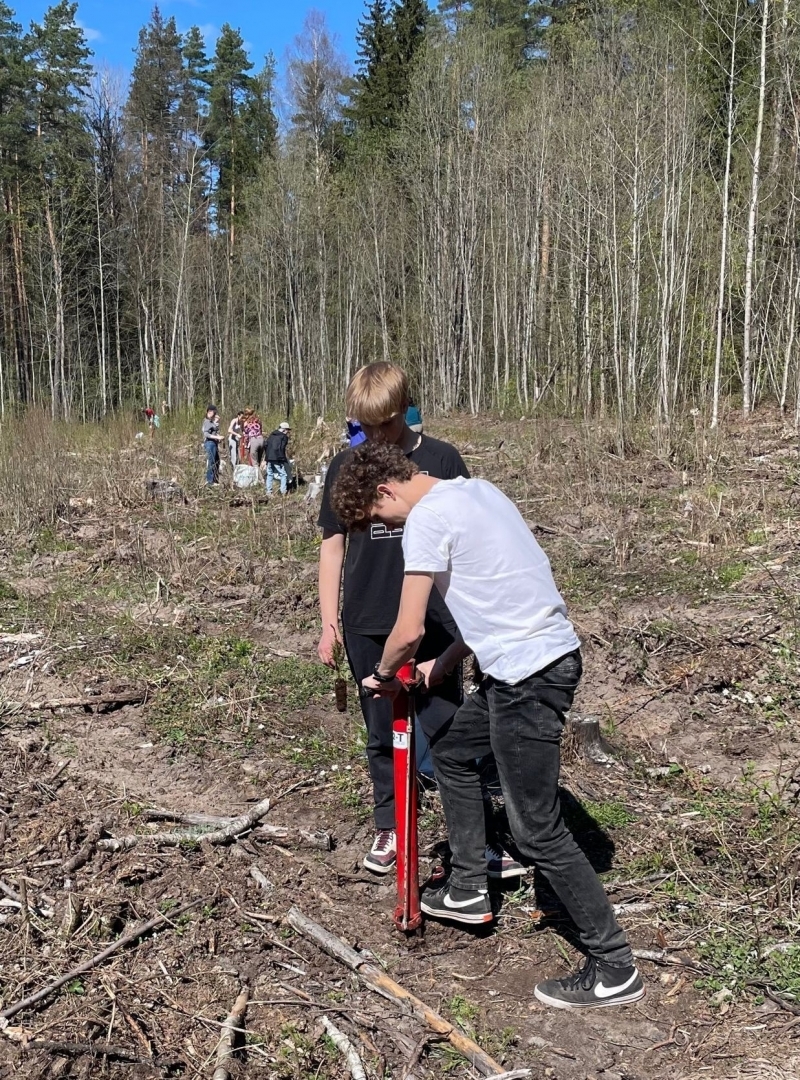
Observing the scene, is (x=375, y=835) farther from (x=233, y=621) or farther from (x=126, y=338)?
(x=126, y=338)

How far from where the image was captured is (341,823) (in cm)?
398

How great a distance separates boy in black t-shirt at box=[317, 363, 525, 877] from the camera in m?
3.07

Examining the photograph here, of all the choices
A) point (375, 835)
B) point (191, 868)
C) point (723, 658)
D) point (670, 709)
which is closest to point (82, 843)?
point (191, 868)

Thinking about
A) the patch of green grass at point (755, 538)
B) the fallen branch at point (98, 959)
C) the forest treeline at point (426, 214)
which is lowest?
the fallen branch at point (98, 959)

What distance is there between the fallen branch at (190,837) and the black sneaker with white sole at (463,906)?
3.48ft

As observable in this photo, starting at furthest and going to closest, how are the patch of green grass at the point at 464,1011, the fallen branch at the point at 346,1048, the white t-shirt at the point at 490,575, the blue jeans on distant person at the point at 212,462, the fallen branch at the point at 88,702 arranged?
the blue jeans on distant person at the point at 212,462, the fallen branch at the point at 88,702, the patch of green grass at the point at 464,1011, the white t-shirt at the point at 490,575, the fallen branch at the point at 346,1048

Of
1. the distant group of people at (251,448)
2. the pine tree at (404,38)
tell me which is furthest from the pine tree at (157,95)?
the distant group of people at (251,448)

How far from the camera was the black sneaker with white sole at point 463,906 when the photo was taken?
119 inches

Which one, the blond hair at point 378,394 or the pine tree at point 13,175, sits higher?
the pine tree at point 13,175

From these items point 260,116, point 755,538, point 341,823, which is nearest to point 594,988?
point 341,823

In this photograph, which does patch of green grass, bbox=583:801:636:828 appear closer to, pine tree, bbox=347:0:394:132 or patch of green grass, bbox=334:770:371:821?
patch of green grass, bbox=334:770:371:821

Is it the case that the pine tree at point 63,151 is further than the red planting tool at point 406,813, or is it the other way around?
the pine tree at point 63,151

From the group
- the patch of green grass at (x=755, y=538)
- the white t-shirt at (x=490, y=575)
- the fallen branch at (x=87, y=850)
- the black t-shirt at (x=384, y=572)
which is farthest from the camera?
the patch of green grass at (x=755, y=538)

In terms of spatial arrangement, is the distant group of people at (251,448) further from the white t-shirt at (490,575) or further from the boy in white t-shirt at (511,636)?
the white t-shirt at (490,575)
